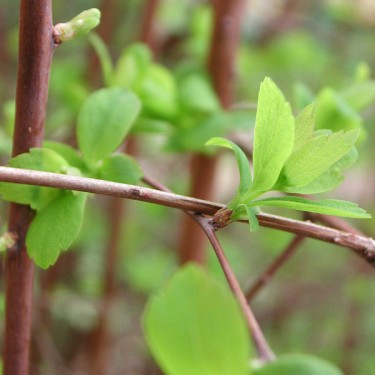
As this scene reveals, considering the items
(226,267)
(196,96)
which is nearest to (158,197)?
(226,267)

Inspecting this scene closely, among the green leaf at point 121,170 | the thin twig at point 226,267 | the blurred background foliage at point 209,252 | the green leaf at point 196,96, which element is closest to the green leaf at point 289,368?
the thin twig at point 226,267

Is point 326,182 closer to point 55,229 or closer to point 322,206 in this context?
point 322,206

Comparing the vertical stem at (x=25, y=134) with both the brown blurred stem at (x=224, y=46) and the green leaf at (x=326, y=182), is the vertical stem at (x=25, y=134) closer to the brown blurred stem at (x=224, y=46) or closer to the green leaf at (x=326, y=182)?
the green leaf at (x=326, y=182)

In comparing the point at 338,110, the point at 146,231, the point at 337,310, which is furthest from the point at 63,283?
the point at 338,110

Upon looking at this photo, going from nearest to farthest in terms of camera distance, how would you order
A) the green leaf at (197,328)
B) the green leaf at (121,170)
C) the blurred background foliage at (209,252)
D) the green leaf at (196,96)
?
the green leaf at (197,328) → the green leaf at (121,170) → the green leaf at (196,96) → the blurred background foliage at (209,252)

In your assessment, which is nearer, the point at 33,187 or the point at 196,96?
the point at 33,187

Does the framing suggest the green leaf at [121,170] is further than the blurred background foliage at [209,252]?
No
